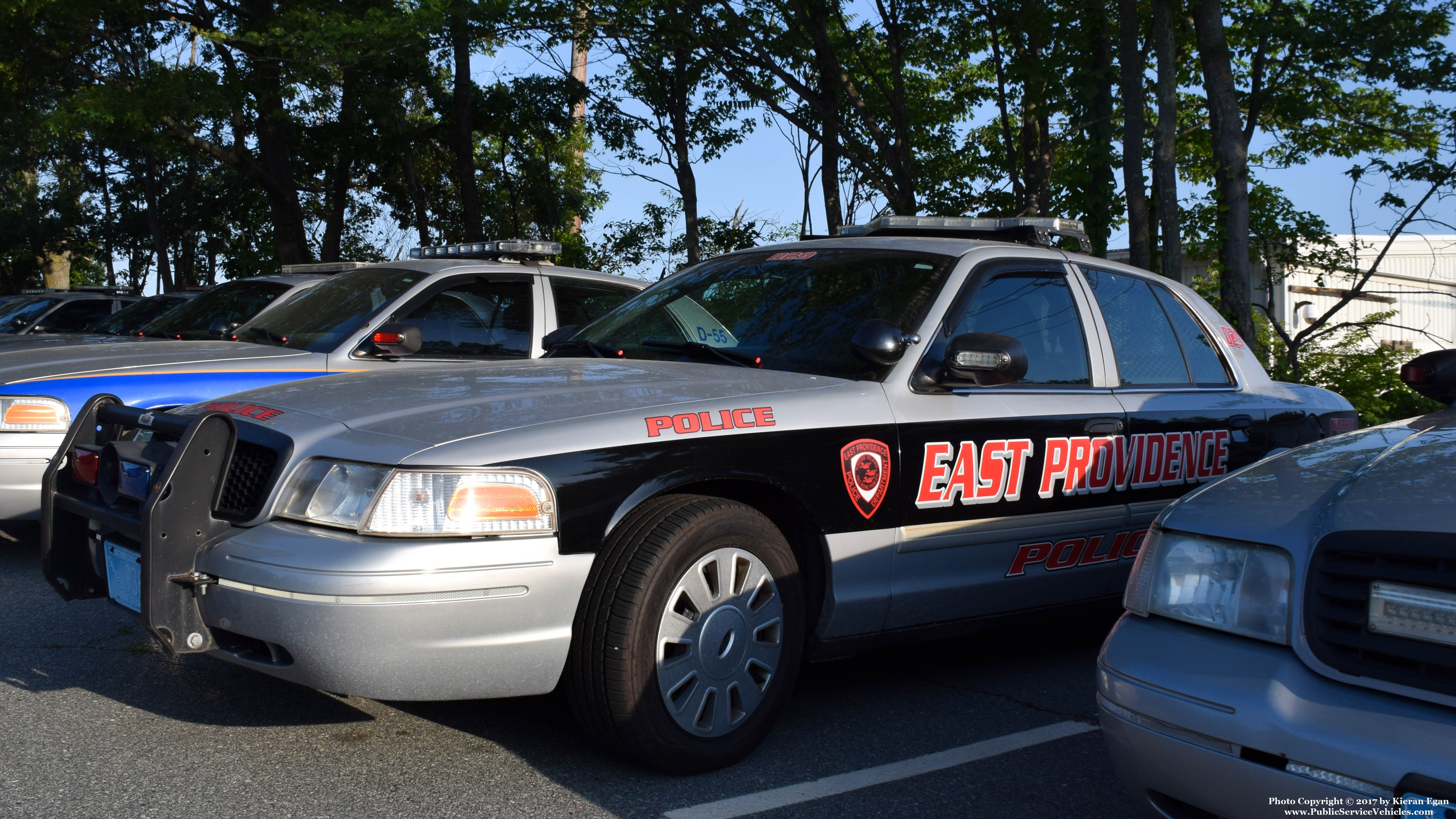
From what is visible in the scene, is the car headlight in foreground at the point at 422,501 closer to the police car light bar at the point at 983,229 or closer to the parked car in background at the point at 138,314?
the police car light bar at the point at 983,229

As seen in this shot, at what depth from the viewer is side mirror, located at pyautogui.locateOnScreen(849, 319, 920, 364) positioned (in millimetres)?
3689

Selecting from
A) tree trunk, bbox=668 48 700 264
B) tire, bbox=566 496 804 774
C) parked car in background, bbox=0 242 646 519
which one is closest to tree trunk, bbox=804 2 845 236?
tree trunk, bbox=668 48 700 264

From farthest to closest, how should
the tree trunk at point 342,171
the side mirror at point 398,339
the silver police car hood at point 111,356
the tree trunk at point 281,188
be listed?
the tree trunk at point 342,171 → the tree trunk at point 281,188 → the side mirror at point 398,339 → the silver police car hood at point 111,356

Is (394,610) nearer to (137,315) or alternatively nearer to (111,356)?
(111,356)

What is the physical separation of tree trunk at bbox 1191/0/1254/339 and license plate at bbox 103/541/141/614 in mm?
9596

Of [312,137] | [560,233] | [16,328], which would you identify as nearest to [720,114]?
[560,233]

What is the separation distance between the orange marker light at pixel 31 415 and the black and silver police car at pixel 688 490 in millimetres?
2036

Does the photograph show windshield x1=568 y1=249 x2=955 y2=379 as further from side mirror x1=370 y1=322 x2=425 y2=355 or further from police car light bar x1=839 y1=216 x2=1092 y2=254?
side mirror x1=370 y1=322 x2=425 y2=355

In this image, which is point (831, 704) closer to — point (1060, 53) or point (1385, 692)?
point (1385, 692)


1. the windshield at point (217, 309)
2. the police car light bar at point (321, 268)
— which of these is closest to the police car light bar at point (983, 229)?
the windshield at point (217, 309)

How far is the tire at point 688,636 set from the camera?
3.06 metres

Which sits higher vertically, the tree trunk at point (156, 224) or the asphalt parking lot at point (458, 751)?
the tree trunk at point (156, 224)

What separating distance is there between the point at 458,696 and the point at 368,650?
10.9 inches

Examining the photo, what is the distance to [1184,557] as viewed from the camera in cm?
263
